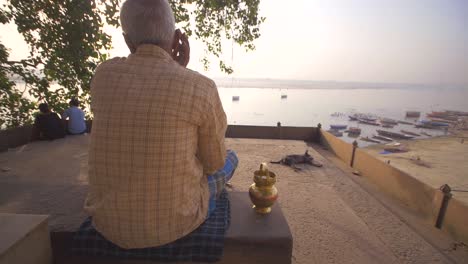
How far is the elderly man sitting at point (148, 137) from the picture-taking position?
1245 millimetres

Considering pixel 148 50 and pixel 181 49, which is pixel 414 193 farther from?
pixel 148 50

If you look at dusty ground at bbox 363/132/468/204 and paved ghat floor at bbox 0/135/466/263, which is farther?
dusty ground at bbox 363/132/468/204

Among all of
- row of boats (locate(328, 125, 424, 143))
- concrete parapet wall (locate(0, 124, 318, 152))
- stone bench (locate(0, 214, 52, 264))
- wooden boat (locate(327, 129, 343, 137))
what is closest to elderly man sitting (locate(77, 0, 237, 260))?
stone bench (locate(0, 214, 52, 264))

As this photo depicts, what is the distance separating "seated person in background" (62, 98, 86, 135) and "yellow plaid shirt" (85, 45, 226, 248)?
21.4ft

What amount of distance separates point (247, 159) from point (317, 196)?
2.25 meters

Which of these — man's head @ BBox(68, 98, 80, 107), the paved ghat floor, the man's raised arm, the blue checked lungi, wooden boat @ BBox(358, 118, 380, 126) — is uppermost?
the man's raised arm

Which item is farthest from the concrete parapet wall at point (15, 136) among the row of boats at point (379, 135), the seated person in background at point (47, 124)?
the row of boats at point (379, 135)

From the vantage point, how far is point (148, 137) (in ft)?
4.06

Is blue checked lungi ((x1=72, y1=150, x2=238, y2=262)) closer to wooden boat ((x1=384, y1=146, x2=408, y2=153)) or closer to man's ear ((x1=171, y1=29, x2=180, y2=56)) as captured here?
man's ear ((x1=171, y1=29, x2=180, y2=56))

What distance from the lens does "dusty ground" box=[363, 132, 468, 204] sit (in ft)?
48.6

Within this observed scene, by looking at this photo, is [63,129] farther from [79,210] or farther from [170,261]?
[170,261]

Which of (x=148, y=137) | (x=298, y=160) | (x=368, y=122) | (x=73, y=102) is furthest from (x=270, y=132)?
(x=368, y=122)

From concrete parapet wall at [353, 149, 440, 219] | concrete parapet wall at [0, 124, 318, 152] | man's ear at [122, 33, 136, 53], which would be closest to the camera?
man's ear at [122, 33, 136, 53]

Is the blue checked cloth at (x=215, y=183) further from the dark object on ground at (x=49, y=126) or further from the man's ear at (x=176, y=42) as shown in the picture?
the dark object on ground at (x=49, y=126)
